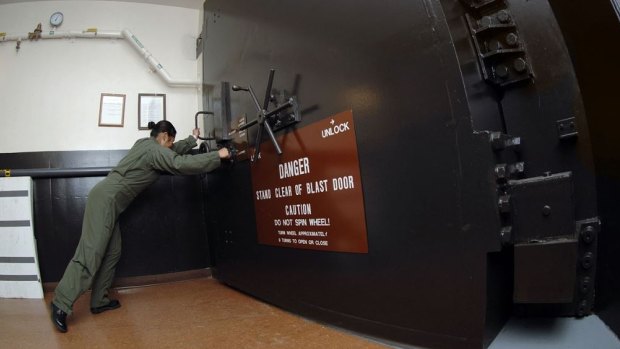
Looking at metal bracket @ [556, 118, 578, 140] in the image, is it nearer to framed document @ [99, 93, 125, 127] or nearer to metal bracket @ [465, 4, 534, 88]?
metal bracket @ [465, 4, 534, 88]

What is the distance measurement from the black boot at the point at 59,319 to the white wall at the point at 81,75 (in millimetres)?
1476

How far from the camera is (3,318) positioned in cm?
181

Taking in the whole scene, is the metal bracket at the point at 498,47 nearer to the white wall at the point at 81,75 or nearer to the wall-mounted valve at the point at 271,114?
the wall-mounted valve at the point at 271,114

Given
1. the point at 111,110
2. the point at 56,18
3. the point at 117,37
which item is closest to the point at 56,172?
the point at 111,110

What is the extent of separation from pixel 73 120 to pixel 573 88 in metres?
3.26

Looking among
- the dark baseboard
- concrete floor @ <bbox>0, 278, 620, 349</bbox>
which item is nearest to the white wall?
the dark baseboard

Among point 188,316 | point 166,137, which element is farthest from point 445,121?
point 166,137

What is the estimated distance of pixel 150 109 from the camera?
9.16 ft

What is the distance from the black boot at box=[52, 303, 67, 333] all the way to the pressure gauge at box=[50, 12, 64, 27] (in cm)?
242

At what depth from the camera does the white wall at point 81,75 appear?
259 cm

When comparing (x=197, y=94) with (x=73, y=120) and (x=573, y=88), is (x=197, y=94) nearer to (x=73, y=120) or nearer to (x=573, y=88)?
(x=73, y=120)

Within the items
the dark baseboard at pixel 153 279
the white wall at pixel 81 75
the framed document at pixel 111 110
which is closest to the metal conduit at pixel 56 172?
the white wall at pixel 81 75

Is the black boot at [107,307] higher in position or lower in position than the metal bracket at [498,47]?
lower

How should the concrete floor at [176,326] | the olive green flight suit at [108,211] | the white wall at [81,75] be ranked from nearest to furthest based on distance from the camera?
1. the concrete floor at [176,326]
2. the olive green flight suit at [108,211]
3. the white wall at [81,75]
